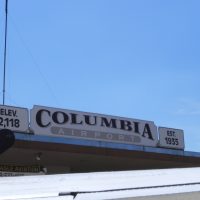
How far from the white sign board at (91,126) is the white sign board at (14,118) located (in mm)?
218

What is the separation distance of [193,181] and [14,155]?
14404 mm

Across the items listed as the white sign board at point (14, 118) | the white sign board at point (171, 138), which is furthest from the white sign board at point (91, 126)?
the white sign board at point (171, 138)

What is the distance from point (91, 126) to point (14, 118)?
259 cm

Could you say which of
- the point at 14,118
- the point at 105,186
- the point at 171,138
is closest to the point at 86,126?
the point at 14,118

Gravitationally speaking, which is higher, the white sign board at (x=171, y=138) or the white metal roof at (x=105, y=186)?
the white sign board at (x=171, y=138)

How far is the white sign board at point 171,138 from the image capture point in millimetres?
19594

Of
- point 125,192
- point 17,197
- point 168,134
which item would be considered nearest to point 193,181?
point 125,192

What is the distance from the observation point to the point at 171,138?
19.9 meters

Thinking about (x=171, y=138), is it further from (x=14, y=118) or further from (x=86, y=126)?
(x=14, y=118)

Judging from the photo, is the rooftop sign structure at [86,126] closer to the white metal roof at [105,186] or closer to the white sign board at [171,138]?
the white sign board at [171,138]

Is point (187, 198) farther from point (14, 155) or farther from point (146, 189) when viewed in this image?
point (14, 155)

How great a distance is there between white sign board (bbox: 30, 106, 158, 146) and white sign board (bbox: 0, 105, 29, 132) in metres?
0.22

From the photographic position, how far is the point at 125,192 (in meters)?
2.20

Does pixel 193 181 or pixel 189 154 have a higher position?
pixel 189 154
